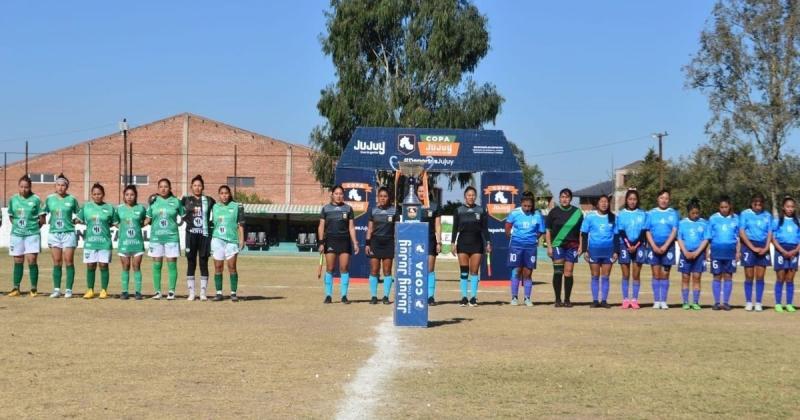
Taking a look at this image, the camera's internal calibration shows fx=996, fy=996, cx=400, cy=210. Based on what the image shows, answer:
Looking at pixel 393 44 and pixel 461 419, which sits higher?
pixel 393 44

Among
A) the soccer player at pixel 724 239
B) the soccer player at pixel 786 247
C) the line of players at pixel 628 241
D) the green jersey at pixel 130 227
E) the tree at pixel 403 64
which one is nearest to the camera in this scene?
the soccer player at pixel 786 247

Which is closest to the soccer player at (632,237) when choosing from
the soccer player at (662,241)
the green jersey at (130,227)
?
the soccer player at (662,241)

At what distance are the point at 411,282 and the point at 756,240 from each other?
646cm

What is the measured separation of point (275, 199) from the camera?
78.6m

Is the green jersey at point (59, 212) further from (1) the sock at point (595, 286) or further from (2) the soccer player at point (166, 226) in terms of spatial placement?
(1) the sock at point (595, 286)

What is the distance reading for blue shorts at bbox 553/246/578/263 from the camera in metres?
16.3

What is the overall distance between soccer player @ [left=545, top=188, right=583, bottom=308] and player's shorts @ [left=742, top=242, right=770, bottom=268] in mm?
2620

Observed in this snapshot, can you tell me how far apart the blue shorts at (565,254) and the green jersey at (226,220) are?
5174 millimetres

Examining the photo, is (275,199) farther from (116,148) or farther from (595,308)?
(595,308)

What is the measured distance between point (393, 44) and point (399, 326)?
39.5 m

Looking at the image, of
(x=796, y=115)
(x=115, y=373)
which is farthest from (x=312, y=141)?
(x=115, y=373)

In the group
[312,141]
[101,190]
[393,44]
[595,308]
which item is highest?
[393,44]

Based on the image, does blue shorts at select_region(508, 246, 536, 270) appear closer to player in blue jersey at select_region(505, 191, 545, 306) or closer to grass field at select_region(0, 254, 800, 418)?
player in blue jersey at select_region(505, 191, 545, 306)

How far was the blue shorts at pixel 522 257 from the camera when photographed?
16.4 metres
